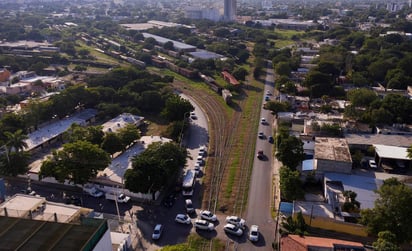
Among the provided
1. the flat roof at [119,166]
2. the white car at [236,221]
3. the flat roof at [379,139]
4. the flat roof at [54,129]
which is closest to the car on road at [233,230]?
the white car at [236,221]

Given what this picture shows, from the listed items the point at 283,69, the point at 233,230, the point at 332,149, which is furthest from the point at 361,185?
the point at 283,69

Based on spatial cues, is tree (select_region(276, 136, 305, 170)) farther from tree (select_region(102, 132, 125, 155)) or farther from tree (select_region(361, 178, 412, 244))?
tree (select_region(102, 132, 125, 155))

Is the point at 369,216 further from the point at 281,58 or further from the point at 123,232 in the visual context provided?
the point at 281,58

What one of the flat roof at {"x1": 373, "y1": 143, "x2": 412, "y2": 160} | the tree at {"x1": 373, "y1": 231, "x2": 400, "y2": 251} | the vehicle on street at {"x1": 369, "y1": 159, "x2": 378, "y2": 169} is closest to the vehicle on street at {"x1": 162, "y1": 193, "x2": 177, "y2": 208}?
the tree at {"x1": 373, "y1": 231, "x2": 400, "y2": 251}

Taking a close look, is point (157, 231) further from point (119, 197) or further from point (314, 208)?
point (314, 208)

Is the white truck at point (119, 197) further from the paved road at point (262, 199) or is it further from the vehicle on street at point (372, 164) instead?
the vehicle on street at point (372, 164)

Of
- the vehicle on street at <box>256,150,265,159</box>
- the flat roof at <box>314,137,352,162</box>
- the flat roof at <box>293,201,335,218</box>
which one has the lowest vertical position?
the vehicle on street at <box>256,150,265,159</box>
